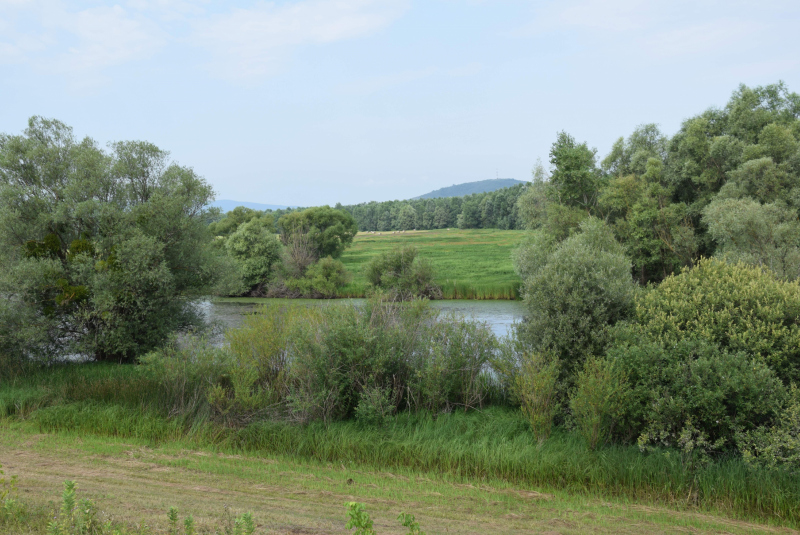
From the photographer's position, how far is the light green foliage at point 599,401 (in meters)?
9.09

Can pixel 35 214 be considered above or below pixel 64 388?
above

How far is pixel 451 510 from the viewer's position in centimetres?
729

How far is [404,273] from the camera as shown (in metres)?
43.5

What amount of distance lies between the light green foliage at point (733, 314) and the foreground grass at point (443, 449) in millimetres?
2073

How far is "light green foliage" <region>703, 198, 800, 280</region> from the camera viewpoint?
2694cm

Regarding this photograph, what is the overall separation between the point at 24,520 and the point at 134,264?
34.7 feet

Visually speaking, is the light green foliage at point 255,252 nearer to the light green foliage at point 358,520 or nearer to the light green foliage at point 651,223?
the light green foliage at point 651,223

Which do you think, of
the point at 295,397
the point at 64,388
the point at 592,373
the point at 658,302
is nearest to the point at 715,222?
the point at 658,302

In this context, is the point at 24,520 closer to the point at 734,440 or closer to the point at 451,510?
the point at 451,510

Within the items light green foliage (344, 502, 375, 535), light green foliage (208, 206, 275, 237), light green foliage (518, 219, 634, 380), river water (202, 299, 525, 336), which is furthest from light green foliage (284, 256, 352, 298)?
light green foliage (344, 502, 375, 535)

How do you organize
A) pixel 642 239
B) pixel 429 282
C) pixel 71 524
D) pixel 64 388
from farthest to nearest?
pixel 429 282
pixel 642 239
pixel 64 388
pixel 71 524

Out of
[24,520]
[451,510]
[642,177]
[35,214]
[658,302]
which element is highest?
[642,177]

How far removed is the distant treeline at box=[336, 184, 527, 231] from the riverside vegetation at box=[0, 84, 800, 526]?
10452 centimetres

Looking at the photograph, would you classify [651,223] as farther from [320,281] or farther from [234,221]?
[234,221]
